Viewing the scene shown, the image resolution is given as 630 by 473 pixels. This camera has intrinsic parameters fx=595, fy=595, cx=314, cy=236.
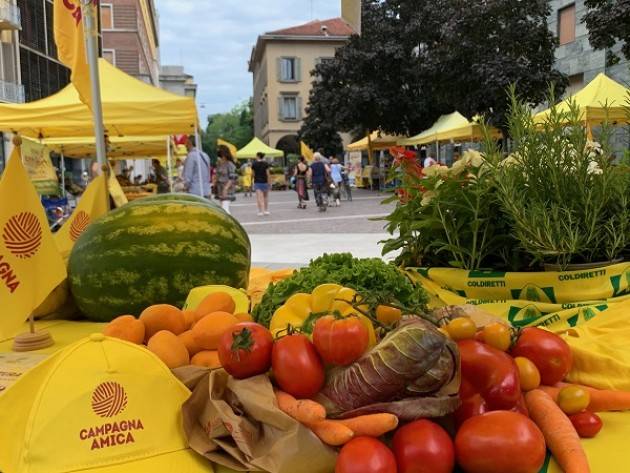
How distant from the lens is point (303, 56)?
5684 cm

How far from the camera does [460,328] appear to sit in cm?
177

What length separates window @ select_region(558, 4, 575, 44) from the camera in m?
23.0

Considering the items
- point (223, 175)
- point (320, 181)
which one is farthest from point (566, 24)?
point (223, 175)

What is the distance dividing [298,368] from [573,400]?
82 cm

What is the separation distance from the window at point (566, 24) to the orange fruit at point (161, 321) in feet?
80.6

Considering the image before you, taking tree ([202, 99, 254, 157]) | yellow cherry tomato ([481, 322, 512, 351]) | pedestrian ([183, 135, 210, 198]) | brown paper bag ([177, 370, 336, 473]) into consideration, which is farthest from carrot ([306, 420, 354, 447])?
tree ([202, 99, 254, 157])

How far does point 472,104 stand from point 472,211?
1822 cm

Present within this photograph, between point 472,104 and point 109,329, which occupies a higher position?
point 472,104

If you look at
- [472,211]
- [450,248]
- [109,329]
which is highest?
[472,211]

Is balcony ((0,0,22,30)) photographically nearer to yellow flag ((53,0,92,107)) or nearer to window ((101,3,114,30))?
window ((101,3,114,30))

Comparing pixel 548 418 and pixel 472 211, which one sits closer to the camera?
pixel 548 418

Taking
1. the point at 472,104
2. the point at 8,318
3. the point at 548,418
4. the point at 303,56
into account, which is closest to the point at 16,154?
the point at 8,318

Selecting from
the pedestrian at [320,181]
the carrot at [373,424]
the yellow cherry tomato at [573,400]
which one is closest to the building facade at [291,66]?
the pedestrian at [320,181]

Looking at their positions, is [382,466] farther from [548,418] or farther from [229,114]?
[229,114]
